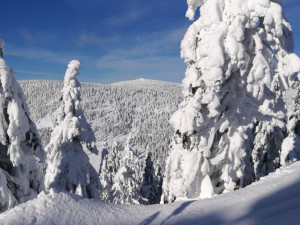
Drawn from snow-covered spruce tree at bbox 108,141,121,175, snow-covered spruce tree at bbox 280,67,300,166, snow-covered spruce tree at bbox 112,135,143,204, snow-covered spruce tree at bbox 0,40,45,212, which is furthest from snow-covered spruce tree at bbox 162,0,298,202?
snow-covered spruce tree at bbox 108,141,121,175

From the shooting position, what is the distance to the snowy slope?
4.82 m

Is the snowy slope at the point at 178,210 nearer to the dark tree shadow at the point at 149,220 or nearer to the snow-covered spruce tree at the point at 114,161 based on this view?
the dark tree shadow at the point at 149,220

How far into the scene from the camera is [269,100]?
32.4 feet

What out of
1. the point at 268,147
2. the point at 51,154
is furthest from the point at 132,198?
the point at 268,147

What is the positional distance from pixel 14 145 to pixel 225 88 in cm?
768

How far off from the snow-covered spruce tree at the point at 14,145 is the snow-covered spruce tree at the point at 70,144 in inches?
177

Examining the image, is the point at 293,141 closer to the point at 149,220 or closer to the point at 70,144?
the point at 70,144

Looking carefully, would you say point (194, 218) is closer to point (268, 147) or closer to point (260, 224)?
point (260, 224)

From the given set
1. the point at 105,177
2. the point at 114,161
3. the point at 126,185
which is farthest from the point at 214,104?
the point at 114,161

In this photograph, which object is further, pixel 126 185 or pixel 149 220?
pixel 126 185

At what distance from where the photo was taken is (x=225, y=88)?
9.42 meters

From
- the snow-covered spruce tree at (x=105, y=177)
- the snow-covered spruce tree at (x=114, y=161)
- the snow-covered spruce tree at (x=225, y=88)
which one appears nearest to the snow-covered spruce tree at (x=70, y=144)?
the snow-covered spruce tree at (x=225, y=88)

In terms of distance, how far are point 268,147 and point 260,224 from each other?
11715 mm

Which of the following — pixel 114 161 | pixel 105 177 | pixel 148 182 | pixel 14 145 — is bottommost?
pixel 148 182
